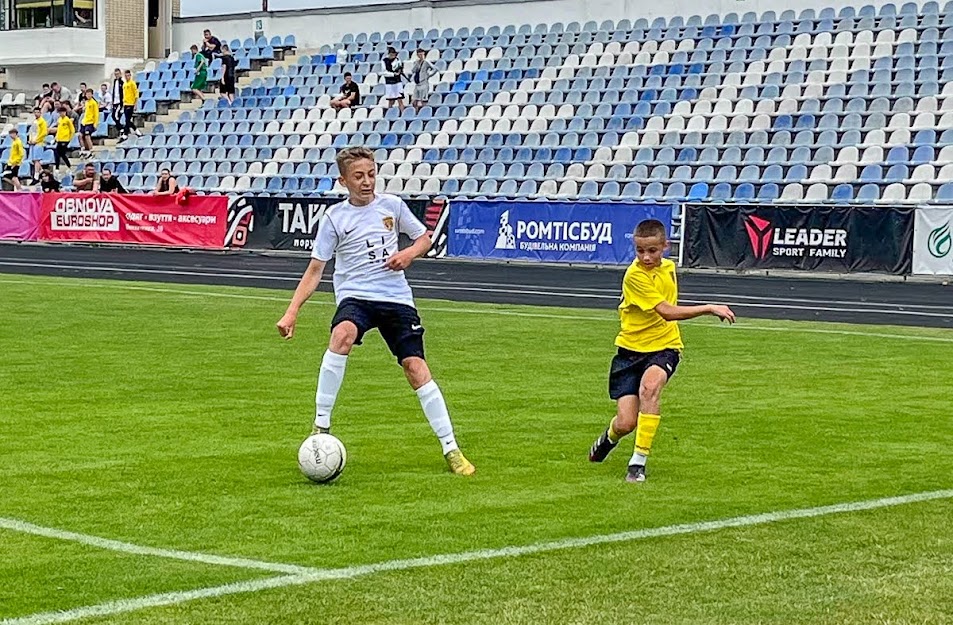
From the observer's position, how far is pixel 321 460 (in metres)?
9.16

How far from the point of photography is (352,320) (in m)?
9.70

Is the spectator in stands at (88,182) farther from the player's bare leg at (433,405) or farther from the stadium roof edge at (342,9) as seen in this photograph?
the player's bare leg at (433,405)

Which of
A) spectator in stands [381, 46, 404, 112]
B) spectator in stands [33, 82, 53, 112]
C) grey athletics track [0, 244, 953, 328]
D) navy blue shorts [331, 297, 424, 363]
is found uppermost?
spectator in stands [381, 46, 404, 112]

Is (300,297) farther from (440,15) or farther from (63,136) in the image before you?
(440,15)

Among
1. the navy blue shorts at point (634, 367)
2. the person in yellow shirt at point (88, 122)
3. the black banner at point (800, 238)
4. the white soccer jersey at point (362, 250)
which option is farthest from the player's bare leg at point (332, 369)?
the person in yellow shirt at point (88, 122)

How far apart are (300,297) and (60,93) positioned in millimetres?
43969

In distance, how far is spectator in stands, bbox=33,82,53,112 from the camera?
161 feet

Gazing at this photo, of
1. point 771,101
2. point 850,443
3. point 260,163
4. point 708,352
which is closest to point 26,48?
point 260,163

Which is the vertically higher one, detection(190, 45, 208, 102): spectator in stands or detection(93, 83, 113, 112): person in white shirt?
detection(190, 45, 208, 102): spectator in stands

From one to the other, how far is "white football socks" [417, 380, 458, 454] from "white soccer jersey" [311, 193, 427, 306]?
52 centimetres

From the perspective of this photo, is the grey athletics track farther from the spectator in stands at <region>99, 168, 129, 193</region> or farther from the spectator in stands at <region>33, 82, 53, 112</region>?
the spectator in stands at <region>33, 82, 53, 112</region>

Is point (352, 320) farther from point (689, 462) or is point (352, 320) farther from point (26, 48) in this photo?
point (26, 48)


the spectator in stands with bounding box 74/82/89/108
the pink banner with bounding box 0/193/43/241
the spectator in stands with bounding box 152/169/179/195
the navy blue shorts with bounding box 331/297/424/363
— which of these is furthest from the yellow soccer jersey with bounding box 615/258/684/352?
the spectator in stands with bounding box 74/82/89/108

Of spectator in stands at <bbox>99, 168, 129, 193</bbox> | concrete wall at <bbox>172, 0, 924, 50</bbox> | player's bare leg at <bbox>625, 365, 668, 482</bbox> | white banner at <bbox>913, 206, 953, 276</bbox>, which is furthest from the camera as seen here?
concrete wall at <bbox>172, 0, 924, 50</bbox>
